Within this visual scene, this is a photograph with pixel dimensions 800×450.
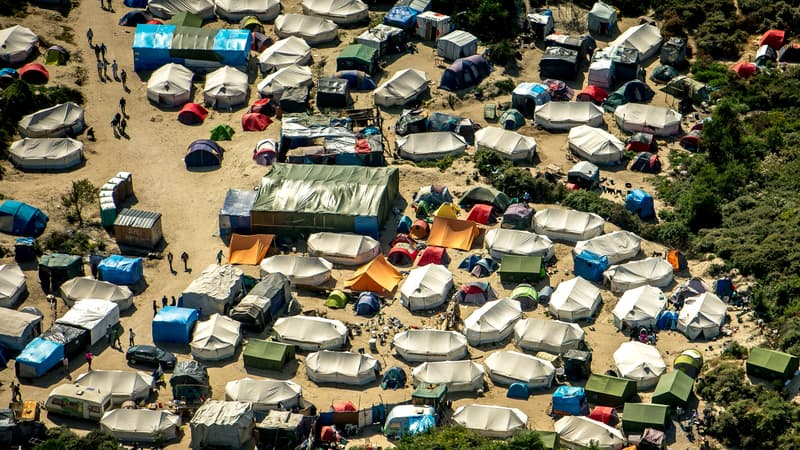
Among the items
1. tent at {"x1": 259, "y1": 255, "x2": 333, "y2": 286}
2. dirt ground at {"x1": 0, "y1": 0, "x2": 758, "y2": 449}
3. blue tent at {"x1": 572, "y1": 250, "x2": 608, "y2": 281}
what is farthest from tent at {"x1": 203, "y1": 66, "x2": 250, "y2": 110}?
blue tent at {"x1": 572, "y1": 250, "x2": 608, "y2": 281}

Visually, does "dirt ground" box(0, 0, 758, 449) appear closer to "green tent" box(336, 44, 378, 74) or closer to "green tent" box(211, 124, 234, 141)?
"green tent" box(211, 124, 234, 141)

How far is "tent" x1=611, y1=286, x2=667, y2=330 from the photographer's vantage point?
82.3 metres

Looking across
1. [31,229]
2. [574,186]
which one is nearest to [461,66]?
[574,186]

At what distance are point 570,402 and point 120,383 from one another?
2394 cm

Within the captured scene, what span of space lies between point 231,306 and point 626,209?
2618 centimetres

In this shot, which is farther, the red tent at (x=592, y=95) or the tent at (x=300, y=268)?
the red tent at (x=592, y=95)

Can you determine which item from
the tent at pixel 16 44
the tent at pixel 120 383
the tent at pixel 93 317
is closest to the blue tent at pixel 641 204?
the tent at pixel 93 317

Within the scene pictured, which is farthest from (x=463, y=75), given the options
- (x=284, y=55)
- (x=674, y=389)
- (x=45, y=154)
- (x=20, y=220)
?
(x=674, y=389)

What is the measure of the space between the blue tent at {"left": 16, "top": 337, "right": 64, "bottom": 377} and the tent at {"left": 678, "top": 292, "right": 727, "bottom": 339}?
34.8 metres

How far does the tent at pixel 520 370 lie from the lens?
7831cm

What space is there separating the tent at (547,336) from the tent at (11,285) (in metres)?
29.3

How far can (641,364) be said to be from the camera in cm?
7831

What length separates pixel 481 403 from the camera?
77.6 meters

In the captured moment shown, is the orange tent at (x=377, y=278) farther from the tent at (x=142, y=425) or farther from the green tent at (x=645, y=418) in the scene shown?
the green tent at (x=645, y=418)
